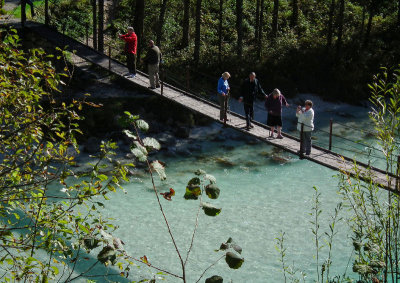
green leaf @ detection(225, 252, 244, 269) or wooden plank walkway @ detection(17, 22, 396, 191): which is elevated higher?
green leaf @ detection(225, 252, 244, 269)

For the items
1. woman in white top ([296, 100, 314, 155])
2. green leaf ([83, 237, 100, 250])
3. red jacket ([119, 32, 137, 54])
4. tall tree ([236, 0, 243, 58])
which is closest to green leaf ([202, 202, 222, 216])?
green leaf ([83, 237, 100, 250])

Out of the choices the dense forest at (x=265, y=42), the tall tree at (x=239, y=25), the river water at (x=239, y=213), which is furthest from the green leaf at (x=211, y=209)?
the tall tree at (x=239, y=25)

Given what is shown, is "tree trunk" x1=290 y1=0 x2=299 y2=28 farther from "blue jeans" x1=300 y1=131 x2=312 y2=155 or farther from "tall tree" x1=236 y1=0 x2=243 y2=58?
"blue jeans" x1=300 y1=131 x2=312 y2=155

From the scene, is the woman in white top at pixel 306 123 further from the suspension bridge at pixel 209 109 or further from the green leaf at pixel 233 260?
the green leaf at pixel 233 260

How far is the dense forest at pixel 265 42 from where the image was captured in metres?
25.2

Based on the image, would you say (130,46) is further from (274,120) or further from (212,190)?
(212,190)

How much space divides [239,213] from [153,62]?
5.07 metres

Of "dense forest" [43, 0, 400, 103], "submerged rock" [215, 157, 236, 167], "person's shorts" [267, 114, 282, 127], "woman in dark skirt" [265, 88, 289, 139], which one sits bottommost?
"submerged rock" [215, 157, 236, 167]

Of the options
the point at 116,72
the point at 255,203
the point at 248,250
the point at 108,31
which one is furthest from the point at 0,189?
the point at 108,31

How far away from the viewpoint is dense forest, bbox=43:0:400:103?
2522 cm

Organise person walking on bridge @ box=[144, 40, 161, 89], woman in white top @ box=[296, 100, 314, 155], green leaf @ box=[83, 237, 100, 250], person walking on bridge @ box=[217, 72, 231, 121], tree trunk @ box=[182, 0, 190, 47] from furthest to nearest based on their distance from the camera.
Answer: tree trunk @ box=[182, 0, 190, 47]
person walking on bridge @ box=[144, 40, 161, 89]
person walking on bridge @ box=[217, 72, 231, 121]
woman in white top @ box=[296, 100, 314, 155]
green leaf @ box=[83, 237, 100, 250]

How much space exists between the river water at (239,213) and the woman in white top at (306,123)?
405mm

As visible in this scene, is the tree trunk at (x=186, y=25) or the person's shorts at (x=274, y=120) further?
the tree trunk at (x=186, y=25)

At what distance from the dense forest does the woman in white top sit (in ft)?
37.3
